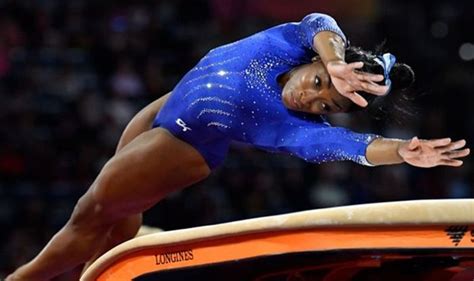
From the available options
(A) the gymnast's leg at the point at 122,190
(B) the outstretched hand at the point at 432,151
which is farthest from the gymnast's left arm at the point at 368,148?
(A) the gymnast's leg at the point at 122,190

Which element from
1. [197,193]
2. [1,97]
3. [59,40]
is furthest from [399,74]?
[59,40]

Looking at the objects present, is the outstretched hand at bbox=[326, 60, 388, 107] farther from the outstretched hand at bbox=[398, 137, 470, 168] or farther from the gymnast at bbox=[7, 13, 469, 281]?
the outstretched hand at bbox=[398, 137, 470, 168]

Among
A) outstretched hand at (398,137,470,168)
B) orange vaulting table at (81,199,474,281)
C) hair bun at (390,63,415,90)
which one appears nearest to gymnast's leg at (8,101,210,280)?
orange vaulting table at (81,199,474,281)

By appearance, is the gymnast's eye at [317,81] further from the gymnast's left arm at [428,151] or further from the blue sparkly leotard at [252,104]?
the gymnast's left arm at [428,151]

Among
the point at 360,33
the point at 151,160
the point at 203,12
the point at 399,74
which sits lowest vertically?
the point at 151,160

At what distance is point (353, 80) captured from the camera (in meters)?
1.82

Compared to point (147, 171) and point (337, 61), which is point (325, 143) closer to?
point (337, 61)

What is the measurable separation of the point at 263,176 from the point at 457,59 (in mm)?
1748

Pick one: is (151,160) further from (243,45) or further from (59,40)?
(59,40)

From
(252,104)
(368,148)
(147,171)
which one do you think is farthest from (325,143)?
(147,171)

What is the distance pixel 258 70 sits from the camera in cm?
217

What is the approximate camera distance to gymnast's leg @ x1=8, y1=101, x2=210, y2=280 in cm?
222

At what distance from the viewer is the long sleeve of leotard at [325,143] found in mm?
1895

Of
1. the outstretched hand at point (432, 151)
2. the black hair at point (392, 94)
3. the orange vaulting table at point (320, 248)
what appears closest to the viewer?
the orange vaulting table at point (320, 248)
